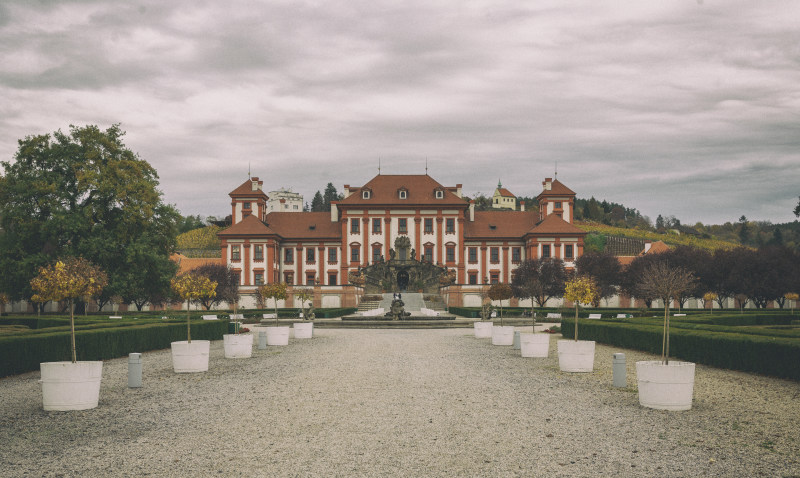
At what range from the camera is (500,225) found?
73.3m

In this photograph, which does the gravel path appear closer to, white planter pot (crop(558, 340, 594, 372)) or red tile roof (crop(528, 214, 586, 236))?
white planter pot (crop(558, 340, 594, 372))

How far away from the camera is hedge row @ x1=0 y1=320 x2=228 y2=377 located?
15.0 meters

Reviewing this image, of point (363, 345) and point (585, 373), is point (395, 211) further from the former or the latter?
point (585, 373)

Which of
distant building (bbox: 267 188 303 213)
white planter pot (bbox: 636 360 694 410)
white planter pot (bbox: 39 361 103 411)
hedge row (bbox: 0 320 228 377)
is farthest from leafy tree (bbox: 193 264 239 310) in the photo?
distant building (bbox: 267 188 303 213)

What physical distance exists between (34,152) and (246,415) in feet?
113

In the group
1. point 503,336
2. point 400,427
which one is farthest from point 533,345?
point 400,427

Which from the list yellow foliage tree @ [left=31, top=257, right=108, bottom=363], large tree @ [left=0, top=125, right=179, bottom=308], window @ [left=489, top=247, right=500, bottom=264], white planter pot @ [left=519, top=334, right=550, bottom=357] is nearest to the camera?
yellow foliage tree @ [left=31, top=257, right=108, bottom=363]

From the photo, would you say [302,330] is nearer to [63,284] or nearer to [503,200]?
[63,284]

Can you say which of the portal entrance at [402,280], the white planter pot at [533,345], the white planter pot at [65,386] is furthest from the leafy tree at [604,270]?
the white planter pot at [65,386]

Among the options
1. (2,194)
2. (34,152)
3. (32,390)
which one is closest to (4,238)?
(2,194)

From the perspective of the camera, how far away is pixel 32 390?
1262 cm

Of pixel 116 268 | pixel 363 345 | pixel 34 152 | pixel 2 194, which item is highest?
pixel 34 152

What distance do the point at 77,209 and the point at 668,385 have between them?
36830 mm

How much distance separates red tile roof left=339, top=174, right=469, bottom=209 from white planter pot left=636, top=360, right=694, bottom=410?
5884 cm
